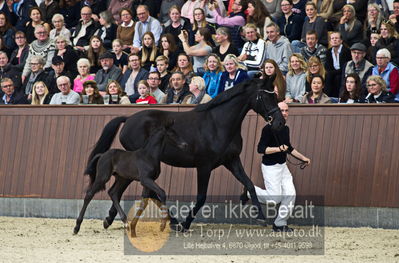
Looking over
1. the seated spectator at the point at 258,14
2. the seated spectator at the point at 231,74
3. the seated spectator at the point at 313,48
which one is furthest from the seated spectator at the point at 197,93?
the seated spectator at the point at 258,14

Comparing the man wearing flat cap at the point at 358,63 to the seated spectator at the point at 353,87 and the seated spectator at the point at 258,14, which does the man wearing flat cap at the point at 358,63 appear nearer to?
the seated spectator at the point at 353,87

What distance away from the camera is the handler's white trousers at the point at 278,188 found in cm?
1154

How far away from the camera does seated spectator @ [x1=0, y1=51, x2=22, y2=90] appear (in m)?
16.9

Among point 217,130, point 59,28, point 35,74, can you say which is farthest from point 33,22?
point 217,130

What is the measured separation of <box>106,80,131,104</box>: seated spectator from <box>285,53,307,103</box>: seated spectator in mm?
2453

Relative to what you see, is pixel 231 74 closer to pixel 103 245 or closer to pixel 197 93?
pixel 197 93

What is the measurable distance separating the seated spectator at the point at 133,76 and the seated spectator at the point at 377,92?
4168mm

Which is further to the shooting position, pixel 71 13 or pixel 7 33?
pixel 7 33

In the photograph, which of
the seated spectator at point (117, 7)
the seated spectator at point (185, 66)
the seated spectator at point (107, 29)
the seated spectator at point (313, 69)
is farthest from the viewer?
the seated spectator at point (117, 7)

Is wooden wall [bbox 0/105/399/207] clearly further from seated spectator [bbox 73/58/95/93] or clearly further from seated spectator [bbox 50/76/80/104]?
seated spectator [bbox 73/58/95/93]

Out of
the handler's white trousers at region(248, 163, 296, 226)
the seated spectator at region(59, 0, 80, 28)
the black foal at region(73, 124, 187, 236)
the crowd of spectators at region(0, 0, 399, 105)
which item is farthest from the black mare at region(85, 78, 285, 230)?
the seated spectator at region(59, 0, 80, 28)

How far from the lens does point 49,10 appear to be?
62.5 ft

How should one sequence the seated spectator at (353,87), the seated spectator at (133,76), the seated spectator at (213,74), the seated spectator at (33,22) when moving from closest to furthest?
the seated spectator at (353,87) < the seated spectator at (213,74) < the seated spectator at (133,76) < the seated spectator at (33,22)

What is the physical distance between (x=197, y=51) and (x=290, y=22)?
65.6 inches
